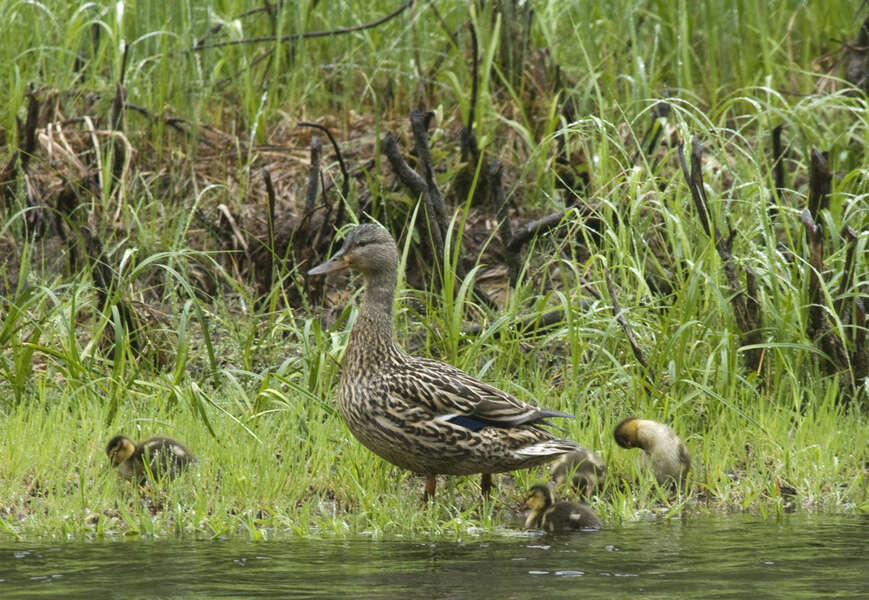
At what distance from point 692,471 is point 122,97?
16.6ft

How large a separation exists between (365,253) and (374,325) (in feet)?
1.31

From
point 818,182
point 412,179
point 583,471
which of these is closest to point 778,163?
point 818,182

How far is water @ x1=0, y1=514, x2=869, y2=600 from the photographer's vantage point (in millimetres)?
4609

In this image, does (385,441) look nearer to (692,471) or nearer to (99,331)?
(692,471)

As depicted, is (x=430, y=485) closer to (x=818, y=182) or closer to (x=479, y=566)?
(x=479, y=566)

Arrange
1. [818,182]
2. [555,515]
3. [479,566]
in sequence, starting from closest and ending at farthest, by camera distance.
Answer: [479,566]
[555,515]
[818,182]

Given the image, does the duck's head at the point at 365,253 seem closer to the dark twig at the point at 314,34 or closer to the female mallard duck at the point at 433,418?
the female mallard duck at the point at 433,418

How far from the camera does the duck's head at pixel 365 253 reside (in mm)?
6781

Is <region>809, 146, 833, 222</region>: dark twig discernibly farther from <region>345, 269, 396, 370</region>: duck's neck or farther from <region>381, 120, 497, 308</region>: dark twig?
<region>345, 269, 396, 370</region>: duck's neck

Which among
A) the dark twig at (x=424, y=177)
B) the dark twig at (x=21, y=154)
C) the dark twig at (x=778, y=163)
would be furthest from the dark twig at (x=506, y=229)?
the dark twig at (x=21, y=154)

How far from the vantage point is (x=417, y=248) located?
9.54 m

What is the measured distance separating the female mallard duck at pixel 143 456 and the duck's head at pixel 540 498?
1.63m

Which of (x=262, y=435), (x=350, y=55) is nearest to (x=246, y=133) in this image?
(x=350, y=55)

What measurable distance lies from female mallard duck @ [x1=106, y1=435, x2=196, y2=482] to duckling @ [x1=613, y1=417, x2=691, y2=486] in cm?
210
